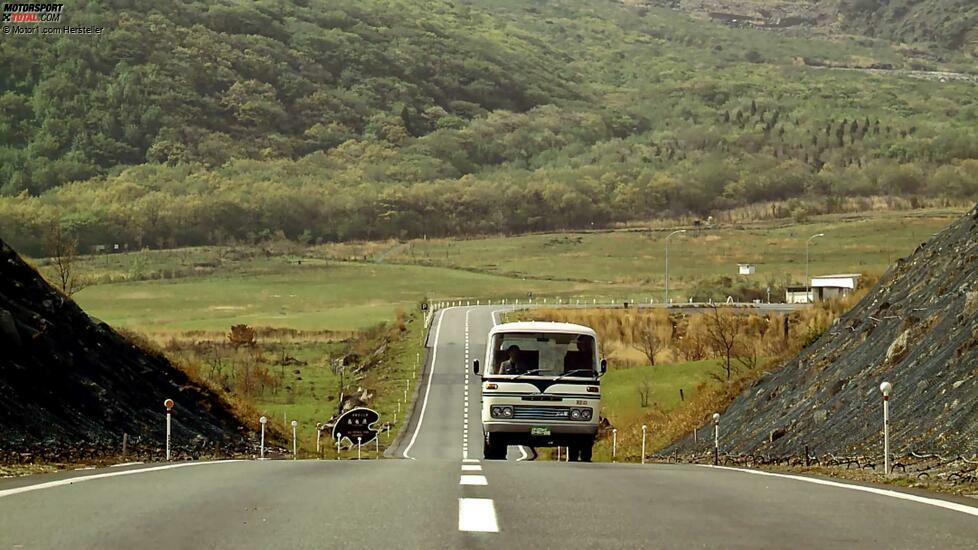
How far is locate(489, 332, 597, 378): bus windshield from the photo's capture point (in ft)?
102

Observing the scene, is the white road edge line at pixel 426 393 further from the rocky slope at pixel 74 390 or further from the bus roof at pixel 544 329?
the bus roof at pixel 544 329

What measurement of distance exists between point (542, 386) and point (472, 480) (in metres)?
13.1

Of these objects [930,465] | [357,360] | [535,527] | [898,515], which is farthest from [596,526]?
[357,360]

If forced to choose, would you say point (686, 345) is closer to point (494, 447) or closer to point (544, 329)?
point (494, 447)

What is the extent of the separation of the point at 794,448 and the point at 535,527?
23044 millimetres

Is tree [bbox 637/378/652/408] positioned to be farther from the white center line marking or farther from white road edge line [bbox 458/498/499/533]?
white road edge line [bbox 458/498/499/533]

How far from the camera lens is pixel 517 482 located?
17.5m

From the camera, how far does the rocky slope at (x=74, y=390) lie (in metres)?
28.9

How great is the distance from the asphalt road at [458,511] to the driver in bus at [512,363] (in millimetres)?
10312

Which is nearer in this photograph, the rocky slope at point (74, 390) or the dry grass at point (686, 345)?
the rocky slope at point (74, 390)

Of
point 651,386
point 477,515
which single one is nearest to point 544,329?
point 477,515

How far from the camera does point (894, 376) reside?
110ft

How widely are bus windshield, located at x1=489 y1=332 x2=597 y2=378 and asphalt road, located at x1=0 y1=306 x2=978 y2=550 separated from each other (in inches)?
408

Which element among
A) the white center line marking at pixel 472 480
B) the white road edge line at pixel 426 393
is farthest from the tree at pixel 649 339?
the white center line marking at pixel 472 480
